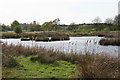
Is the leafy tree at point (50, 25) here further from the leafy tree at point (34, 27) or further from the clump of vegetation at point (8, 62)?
the clump of vegetation at point (8, 62)

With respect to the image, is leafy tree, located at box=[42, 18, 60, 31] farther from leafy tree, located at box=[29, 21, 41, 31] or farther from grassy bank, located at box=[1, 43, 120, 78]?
grassy bank, located at box=[1, 43, 120, 78]

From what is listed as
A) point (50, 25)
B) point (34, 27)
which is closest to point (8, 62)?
point (50, 25)

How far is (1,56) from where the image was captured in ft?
19.7

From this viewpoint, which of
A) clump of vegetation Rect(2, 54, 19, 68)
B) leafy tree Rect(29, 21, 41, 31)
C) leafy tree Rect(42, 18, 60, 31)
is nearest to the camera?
clump of vegetation Rect(2, 54, 19, 68)

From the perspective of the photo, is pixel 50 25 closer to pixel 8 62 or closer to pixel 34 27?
pixel 34 27

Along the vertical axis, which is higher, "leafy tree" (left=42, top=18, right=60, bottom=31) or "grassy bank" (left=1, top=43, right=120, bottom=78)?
"leafy tree" (left=42, top=18, right=60, bottom=31)

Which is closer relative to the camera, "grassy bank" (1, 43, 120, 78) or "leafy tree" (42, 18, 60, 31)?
"grassy bank" (1, 43, 120, 78)

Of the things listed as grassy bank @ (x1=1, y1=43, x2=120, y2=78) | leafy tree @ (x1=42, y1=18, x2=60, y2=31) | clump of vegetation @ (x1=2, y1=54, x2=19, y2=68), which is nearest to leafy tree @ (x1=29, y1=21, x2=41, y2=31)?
leafy tree @ (x1=42, y1=18, x2=60, y2=31)

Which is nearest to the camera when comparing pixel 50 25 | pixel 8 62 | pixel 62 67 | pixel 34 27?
pixel 8 62

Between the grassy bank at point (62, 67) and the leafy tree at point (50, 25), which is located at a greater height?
the leafy tree at point (50, 25)

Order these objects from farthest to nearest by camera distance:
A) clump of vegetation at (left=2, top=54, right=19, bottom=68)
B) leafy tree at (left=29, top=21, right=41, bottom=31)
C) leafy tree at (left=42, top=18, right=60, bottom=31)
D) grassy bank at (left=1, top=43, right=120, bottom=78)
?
leafy tree at (left=29, top=21, right=41, bottom=31) < leafy tree at (left=42, top=18, right=60, bottom=31) < clump of vegetation at (left=2, top=54, right=19, bottom=68) < grassy bank at (left=1, top=43, right=120, bottom=78)

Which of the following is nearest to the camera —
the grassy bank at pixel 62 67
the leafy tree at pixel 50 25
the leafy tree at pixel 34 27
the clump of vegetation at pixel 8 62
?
the grassy bank at pixel 62 67

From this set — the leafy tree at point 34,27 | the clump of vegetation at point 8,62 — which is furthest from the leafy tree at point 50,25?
the clump of vegetation at point 8,62

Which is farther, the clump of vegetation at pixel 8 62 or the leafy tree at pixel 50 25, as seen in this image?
the leafy tree at pixel 50 25
